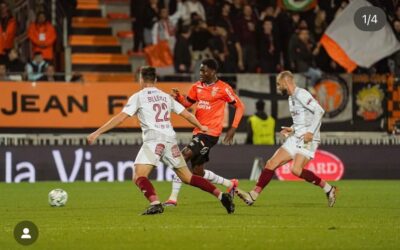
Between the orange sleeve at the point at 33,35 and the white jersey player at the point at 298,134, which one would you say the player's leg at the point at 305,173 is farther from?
the orange sleeve at the point at 33,35

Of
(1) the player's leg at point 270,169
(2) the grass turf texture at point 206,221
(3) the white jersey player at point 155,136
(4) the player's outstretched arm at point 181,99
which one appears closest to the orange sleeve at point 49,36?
(2) the grass turf texture at point 206,221

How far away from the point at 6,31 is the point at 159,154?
11.9 m

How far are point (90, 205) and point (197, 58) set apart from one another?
9.71 m

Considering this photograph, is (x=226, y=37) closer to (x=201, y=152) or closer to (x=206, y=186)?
(x=201, y=152)

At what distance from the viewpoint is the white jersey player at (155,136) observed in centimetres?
1441

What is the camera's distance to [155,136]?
14547mm

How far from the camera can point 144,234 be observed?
1182cm

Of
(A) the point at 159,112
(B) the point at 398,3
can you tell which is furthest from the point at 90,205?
(B) the point at 398,3

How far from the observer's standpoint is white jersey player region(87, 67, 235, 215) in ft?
47.3

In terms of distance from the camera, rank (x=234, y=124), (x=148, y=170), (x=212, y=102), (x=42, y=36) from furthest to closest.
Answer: (x=42, y=36) < (x=212, y=102) < (x=234, y=124) < (x=148, y=170)

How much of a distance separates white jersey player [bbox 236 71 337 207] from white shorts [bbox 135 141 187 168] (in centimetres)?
199

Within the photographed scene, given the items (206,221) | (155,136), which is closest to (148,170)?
(155,136)

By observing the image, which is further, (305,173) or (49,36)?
(49,36)

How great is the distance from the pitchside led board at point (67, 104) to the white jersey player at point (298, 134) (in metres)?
7.55
